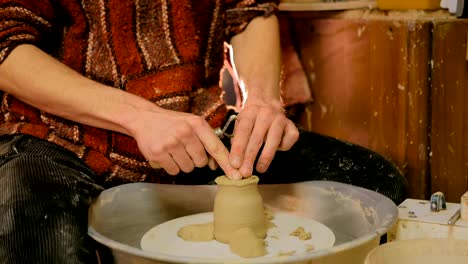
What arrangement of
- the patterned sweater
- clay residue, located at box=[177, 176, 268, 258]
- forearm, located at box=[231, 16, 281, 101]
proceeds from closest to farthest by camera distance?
clay residue, located at box=[177, 176, 268, 258]
the patterned sweater
forearm, located at box=[231, 16, 281, 101]

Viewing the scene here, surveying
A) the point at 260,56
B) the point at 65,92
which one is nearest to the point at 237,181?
the point at 65,92

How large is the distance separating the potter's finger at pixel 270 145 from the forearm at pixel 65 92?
25 centimetres

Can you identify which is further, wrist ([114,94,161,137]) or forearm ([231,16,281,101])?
forearm ([231,16,281,101])

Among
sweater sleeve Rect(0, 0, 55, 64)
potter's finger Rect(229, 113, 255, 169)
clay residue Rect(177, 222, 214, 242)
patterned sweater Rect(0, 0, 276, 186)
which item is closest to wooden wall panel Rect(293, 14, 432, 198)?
patterned sweater Rect(0, 0, 276, 186)

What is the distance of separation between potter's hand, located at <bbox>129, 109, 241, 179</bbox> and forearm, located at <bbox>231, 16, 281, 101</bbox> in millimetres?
311

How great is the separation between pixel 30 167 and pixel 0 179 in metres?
0.06

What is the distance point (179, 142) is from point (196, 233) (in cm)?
18

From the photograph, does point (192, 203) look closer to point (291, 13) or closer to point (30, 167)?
point (30, 167)

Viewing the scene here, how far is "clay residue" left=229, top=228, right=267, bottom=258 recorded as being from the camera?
119cm

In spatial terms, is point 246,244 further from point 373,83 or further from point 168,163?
point 373,83

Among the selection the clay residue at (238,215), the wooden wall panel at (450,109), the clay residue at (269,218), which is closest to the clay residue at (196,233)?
the clay residue at (238,215)

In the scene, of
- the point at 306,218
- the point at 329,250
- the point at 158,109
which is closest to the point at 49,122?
the point at 158,109

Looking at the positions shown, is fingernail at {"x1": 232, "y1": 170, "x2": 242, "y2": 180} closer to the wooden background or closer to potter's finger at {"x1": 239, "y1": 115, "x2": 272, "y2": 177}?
potter's finger at {"x1": 239, "y1": 115, "x2": 272, "y2": 177}

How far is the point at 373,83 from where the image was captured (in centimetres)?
201
